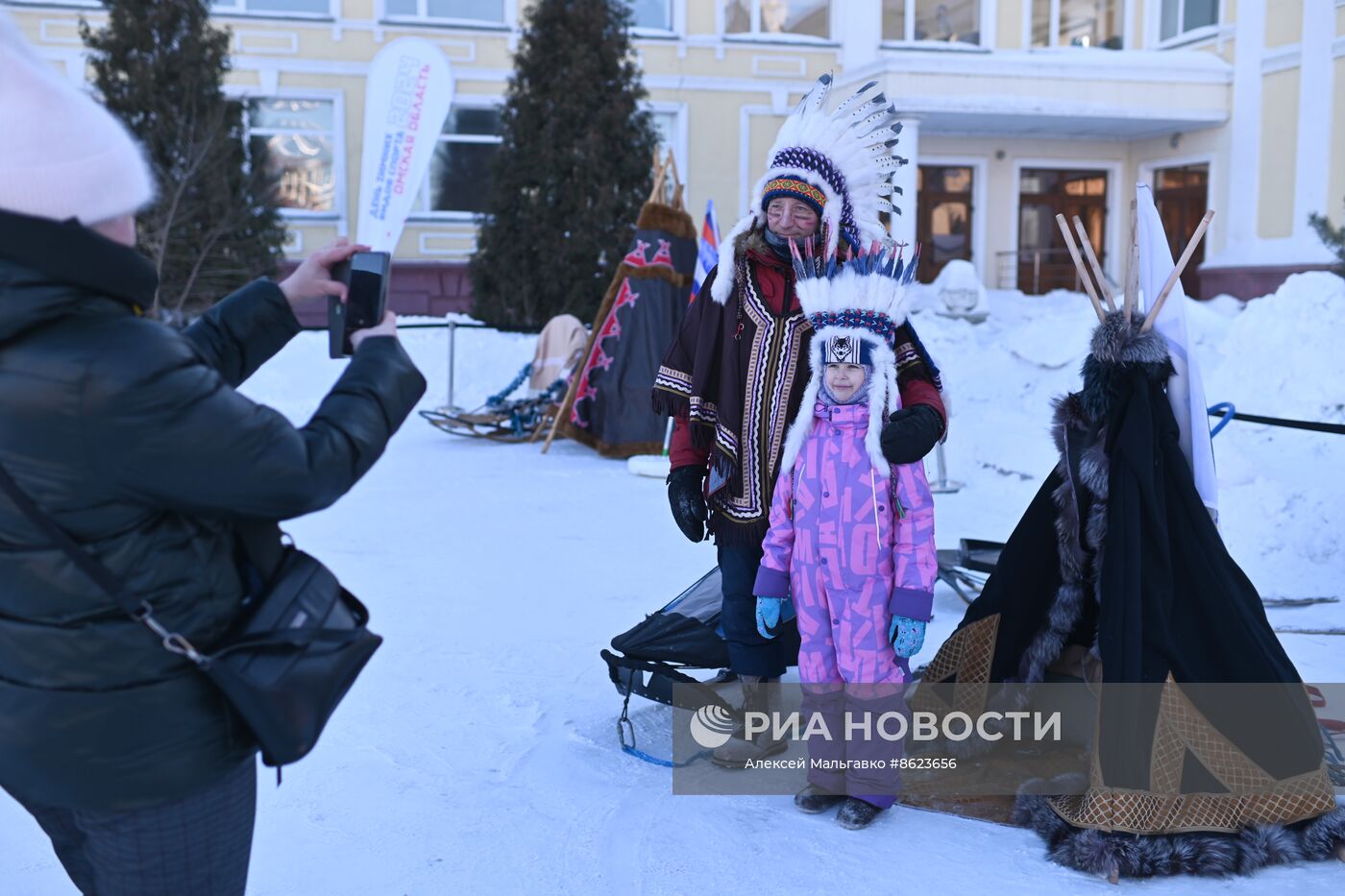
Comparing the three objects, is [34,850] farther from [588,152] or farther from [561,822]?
[588,152]

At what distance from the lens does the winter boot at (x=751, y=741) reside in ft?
11.2

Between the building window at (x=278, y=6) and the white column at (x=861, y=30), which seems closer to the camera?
the building window at (x=278, y=6)

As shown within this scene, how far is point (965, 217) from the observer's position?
755 inches

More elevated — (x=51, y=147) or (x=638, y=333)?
(x=51, y=147)

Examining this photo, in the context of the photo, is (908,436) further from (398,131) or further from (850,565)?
(398,131)

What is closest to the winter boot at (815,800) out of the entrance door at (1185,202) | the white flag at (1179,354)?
the white flag at (1179,354)

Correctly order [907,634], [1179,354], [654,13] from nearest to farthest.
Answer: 1. [907,634]
2. [1179,354]
3. [654,13]

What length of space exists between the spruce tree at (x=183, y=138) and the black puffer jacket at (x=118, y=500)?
11793 mm

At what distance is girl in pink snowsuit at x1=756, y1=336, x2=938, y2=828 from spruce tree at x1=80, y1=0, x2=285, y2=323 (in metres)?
10.9

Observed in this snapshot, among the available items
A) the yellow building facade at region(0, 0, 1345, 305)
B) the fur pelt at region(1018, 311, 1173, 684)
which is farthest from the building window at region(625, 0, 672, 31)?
the fur pelt at region(1018, 311, 1173, 684)

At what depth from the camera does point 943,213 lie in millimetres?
19141

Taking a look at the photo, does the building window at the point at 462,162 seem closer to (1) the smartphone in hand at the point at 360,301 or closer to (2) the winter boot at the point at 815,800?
(2) the winter boot at the point at 815,800

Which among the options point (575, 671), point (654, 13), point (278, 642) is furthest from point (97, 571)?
point (654, 13)

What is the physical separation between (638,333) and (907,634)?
21.3ft
